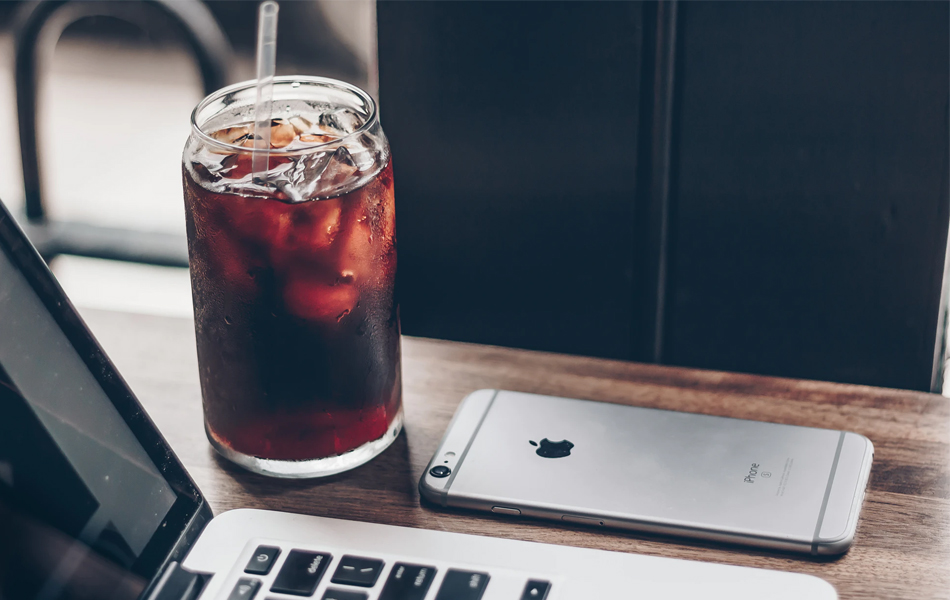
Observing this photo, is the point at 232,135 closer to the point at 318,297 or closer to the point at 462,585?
the point at 318,297

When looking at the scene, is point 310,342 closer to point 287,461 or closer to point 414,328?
point 287,461

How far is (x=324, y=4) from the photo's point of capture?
2.86 metres

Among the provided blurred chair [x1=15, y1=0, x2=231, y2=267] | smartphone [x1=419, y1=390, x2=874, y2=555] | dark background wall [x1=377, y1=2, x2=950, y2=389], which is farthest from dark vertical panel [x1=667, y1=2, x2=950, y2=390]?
blurred chair [x1=15, y1=0, x2=231, y2=267]

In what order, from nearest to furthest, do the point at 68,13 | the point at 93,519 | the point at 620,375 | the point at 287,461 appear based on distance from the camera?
the point at 93,519, the point at 287,461, the point at 620,375, the point at 68,13

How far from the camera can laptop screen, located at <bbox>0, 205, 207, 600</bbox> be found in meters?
0.50

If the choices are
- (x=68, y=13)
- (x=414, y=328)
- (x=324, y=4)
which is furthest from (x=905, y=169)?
(x=324, y=4)

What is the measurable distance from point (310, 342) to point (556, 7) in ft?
0.97

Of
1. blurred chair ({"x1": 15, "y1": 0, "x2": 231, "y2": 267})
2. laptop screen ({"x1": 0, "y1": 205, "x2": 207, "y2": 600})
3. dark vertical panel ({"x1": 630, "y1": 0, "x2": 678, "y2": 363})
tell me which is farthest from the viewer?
blurred chair ({"x1": 15, "y1": 0, "x2": 231, "y2": 267})

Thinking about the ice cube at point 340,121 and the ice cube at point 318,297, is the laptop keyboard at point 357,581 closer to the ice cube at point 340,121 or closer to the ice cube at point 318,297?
the ice cube at point 318,297

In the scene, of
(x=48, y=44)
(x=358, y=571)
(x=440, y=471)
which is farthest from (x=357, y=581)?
(x=48, y=44)

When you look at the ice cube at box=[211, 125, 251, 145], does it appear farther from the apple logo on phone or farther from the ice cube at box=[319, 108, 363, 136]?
the apple logo on phone

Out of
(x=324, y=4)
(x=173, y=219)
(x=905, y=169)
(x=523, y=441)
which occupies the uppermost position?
(x=905, y=169)

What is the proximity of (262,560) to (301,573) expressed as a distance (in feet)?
0.09

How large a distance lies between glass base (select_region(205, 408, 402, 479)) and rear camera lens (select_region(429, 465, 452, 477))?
0.05 metres
